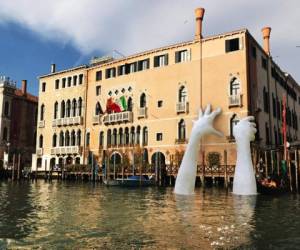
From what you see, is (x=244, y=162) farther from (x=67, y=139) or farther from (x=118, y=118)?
(x=67, y=139)

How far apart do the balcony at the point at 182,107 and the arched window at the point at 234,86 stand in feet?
12.3

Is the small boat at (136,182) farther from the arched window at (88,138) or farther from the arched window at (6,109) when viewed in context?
the arched window at (6,109)

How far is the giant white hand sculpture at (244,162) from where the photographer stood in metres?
17.2

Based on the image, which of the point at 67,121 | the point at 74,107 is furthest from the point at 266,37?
the point at 67,121

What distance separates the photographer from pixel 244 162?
1719 centimetres

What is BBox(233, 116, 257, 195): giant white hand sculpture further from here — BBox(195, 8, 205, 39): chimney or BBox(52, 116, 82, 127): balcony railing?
BBox(52, 116, 82, 127): balcony railing

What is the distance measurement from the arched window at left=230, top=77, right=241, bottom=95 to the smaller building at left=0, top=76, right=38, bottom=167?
26182mm

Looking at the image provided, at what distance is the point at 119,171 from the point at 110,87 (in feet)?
27.3

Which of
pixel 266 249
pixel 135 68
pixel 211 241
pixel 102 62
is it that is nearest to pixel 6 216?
pixel 211 241

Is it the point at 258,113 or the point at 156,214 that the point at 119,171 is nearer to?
the point at 258,113

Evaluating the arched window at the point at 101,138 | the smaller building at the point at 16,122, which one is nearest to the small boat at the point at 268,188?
the arched window at the point at 101,138

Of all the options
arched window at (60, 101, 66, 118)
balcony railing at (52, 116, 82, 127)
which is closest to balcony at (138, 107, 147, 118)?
balcony railing at (52, 116, 82, 127)

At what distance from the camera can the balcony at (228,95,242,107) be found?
29.5 metres

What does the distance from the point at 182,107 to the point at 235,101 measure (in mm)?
4528
